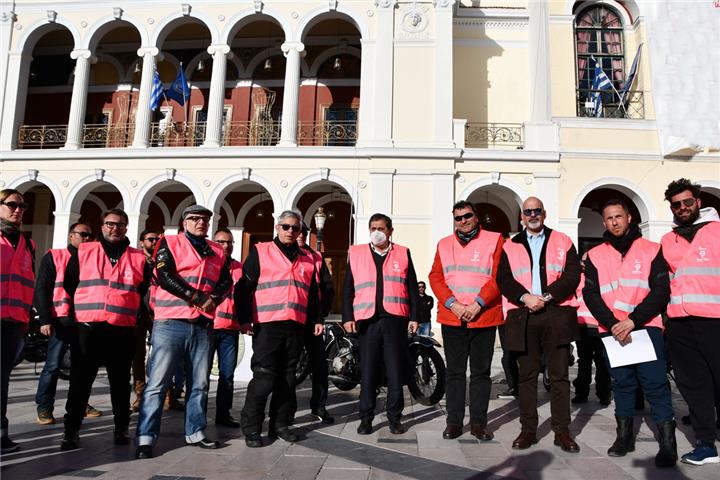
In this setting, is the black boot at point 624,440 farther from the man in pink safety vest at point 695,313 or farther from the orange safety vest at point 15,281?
the orange safety vest at point 15,281

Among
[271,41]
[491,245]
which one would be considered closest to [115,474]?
[491,245]

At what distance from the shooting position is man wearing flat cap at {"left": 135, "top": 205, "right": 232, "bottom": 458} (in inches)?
159

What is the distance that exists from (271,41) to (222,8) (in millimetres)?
2314

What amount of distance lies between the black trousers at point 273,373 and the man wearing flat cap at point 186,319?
372mm

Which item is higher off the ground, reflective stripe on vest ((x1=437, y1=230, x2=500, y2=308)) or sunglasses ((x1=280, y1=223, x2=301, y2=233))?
sunglasses ((x1=280, y1=223, x2=301, y2=233))

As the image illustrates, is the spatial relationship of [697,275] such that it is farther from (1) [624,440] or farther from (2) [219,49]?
(2) [219,49]

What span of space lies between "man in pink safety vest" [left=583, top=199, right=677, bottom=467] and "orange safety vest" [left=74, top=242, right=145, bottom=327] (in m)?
3.87

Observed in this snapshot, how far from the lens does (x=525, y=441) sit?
4211mm

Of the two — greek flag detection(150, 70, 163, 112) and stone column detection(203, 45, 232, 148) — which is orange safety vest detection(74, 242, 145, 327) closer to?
stone column detection(203, 45, 232, 148)

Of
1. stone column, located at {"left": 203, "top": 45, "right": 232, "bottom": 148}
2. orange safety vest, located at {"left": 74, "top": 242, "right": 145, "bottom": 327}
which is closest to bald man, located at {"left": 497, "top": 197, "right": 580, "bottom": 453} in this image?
orange safety vest, located at {"left": 74, "top": 242, "right": 145, "bottom": 327}

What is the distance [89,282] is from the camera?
4250mm

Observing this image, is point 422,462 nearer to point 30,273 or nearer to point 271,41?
point 30,273

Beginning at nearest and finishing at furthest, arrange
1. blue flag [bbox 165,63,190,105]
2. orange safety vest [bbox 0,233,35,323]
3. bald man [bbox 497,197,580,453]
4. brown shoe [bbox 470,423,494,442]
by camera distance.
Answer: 1. orange safety vest [bbox 0,233,35,323]
2. bald man [bbox 497,197,580,453]
3. brown shoe [bbox 470,423,494,442]
4. blue flag [bbox 165,63,190,105]

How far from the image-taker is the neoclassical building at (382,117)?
48.5ft
